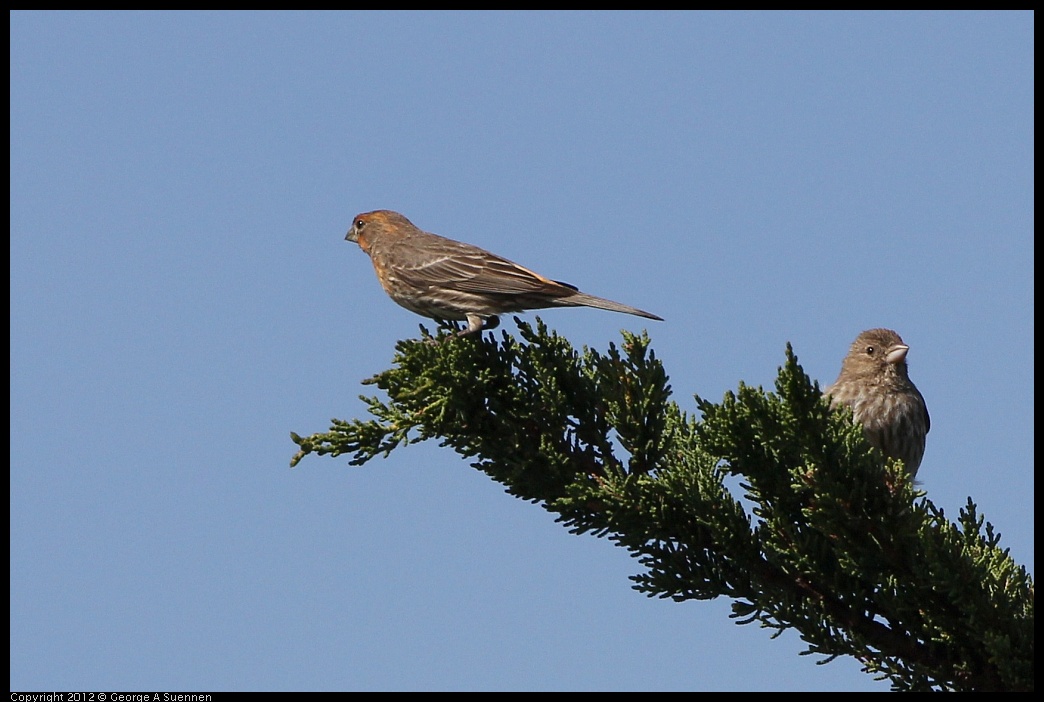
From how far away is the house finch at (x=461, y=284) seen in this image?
8.88 m

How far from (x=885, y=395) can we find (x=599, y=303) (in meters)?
2.07

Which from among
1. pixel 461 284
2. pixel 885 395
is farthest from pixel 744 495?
pixel 461 284

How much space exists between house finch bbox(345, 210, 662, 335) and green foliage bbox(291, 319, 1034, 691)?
3.59m

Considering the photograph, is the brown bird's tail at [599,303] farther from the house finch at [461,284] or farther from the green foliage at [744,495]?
the green foliage at [744,495]

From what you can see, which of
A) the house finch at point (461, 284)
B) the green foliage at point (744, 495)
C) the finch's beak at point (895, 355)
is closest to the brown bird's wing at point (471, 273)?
the house finch at point (461, 284)

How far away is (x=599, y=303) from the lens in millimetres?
8484

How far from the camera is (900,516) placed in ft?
12.6

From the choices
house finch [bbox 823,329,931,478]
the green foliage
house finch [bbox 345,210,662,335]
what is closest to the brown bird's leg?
house finch [bbox 345,210,662,335]

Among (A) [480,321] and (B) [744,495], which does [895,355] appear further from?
(B) [744,495]

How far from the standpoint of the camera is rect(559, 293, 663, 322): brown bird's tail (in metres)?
8.14

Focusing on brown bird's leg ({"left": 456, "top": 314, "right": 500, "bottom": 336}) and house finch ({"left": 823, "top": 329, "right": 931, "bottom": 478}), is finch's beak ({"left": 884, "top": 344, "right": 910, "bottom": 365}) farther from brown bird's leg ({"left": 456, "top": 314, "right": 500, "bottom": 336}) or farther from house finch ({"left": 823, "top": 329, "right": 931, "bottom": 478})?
brown bird's leg ({"left": 456, "top": 314, "right": 500, "bottom": 336})
